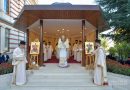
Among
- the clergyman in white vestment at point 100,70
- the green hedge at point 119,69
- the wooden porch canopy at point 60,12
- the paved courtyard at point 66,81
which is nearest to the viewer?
the paved courtyard at point 66,81

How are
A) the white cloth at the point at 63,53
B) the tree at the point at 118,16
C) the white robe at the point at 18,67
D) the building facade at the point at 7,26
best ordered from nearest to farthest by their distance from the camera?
the white robe at the point at 18,67 → the white cloth at the point at 63,53 → the tree at the point at 118,16 → the building facade at the point at 7,26

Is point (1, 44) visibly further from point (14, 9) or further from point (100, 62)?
point (100, 62)

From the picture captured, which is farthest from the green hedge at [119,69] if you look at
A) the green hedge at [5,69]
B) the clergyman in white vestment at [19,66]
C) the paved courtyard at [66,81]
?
the green hedge at [5,69]

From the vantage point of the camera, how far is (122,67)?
18.5 m

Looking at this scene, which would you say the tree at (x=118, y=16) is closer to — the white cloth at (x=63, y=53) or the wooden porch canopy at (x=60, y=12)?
the wooden porch canopy at (x=60, y=12)

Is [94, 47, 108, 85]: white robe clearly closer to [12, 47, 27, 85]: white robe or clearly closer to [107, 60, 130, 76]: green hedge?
[107, 60, 130, 76]: green hedge

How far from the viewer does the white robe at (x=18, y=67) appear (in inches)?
618

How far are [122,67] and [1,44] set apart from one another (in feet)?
48.4

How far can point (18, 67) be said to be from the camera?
15.8m

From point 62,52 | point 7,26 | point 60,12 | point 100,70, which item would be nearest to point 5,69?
point 62,52

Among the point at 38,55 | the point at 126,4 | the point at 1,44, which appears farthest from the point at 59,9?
the point at 1,44

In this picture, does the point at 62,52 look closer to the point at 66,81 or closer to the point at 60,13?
the point at 60,13

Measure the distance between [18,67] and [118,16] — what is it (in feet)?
41.2

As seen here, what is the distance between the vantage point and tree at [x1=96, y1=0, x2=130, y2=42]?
2597 centimetres
